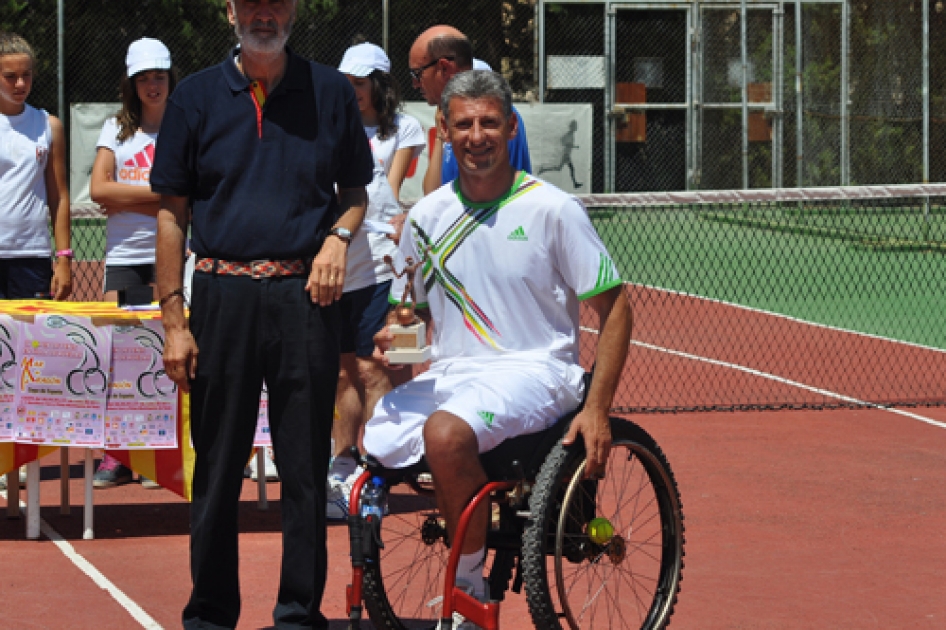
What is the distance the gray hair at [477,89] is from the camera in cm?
449

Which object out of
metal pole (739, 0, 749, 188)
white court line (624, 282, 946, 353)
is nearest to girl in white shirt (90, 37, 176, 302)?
white court line (624, 282, 946, 353)

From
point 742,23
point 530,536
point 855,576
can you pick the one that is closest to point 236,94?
point 530,536

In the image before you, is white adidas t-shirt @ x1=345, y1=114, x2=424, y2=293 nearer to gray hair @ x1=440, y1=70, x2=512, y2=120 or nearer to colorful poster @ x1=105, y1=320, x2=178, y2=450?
colorful poster @ x1=105, y1=320, x2=178, y2=450

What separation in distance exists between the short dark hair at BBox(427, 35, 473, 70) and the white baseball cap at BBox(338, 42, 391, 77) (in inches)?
22.2

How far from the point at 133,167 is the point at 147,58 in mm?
481

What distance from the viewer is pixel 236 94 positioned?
4414 mm

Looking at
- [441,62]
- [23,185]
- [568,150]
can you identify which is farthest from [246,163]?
[568,150]

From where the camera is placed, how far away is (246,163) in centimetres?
438

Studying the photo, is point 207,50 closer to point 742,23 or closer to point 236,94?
point 742,23

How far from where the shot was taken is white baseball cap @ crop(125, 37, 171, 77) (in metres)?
6.72

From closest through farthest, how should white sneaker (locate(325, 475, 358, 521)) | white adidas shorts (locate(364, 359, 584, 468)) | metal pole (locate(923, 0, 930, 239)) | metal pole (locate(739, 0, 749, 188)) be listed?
white adidas shorts (locate(364, 359, 584, 468)) < white sneaker (locate(325, 475, 358, 521)) < metal pole (locate(923, 0, 930, 239)) < metal pole (locate(739, 0, 749, 188))

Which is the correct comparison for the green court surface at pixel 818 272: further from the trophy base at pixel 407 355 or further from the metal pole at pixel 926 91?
the trophy base at pixel 407 355

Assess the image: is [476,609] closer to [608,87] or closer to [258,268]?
[258,268]

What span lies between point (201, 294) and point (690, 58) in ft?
58.3
